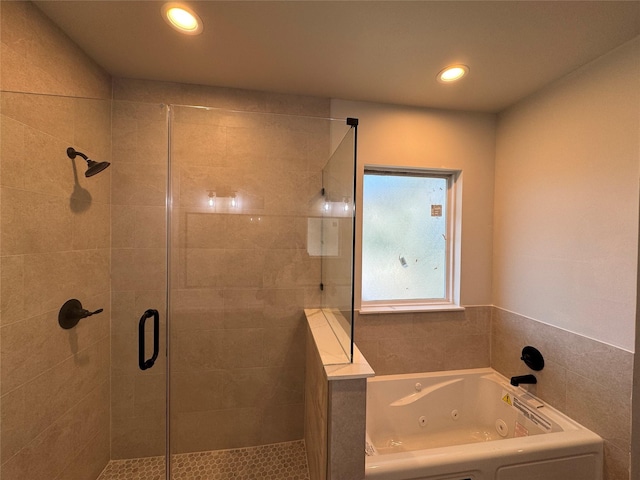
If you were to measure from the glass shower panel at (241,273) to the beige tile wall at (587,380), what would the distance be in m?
1.44

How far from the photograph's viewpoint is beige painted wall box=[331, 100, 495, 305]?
185 cm

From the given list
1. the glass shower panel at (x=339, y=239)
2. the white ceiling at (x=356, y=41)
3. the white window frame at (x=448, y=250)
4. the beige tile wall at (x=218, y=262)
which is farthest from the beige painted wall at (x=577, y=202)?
the beige tile wall at (x=218, y=262)

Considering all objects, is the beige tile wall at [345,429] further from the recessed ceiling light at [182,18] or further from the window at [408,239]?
the recessed ceiling light at [182,18]

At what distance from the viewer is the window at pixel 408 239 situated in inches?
77.4

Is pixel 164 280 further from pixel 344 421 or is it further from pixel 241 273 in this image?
pixel 344 421

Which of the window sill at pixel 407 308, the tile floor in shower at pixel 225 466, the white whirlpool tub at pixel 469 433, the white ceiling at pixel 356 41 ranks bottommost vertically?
the tile floor in shower at pixel 225 466

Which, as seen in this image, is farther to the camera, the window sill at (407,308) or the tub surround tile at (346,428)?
the window sill at (407,308)

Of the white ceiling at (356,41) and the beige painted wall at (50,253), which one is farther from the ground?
the white ceiling at (356,41)

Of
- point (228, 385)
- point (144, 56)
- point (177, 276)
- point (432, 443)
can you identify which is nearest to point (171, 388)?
point (228, 385)

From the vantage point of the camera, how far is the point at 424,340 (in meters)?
1.94

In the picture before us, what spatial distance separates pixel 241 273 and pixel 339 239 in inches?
27.6

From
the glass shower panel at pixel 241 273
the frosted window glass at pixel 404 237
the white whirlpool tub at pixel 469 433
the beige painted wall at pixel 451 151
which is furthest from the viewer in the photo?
the frosted window glass at pixel 404 237

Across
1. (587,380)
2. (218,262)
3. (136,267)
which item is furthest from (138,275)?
(587,380)

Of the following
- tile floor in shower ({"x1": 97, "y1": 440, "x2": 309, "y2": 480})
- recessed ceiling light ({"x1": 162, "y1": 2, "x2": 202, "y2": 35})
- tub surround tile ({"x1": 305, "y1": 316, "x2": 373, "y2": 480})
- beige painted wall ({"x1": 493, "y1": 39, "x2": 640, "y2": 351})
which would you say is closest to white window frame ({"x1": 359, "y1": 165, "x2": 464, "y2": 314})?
beige painted wall ({"x1": 493, "y1": 39, "x2": 640, "y2": 351})
